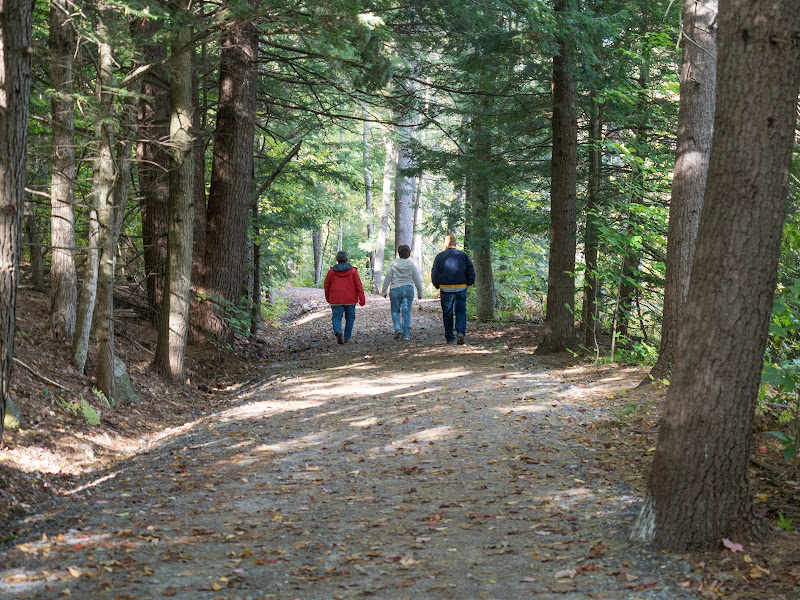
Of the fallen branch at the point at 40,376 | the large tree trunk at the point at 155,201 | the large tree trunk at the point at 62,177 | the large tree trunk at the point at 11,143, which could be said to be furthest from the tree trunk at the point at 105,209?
the large tree trunk at the point at 155,201

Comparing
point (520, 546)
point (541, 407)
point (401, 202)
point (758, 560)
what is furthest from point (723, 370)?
point (401, 202)

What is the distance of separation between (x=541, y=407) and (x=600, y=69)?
6.89 metres

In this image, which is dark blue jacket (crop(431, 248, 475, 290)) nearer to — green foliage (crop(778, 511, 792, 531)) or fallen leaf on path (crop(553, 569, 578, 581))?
green foliage (crop(778, 511, 792, 531))

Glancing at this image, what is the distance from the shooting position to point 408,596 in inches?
166

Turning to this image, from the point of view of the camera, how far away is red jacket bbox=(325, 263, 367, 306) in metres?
15.0

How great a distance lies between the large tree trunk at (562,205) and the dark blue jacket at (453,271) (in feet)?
6.09

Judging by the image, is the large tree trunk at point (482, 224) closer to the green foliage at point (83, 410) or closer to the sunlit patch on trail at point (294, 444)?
the sunlit patch on trail at point (294, 444)

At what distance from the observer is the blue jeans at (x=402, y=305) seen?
15.3 meters

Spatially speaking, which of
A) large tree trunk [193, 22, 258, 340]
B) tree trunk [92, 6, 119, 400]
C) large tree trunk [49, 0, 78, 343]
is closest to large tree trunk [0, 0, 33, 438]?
large tree trunk [49, 0, 78, 343]

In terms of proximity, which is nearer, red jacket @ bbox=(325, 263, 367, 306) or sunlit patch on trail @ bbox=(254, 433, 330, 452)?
sunlit patch on trail @ bbox=(254, 433, 330, 452)

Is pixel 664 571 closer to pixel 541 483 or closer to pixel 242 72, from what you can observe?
pixel 541 483

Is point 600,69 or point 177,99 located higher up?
point 600,69

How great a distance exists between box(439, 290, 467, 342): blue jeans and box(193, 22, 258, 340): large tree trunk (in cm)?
410

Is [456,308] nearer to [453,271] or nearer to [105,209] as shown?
[453,271]
